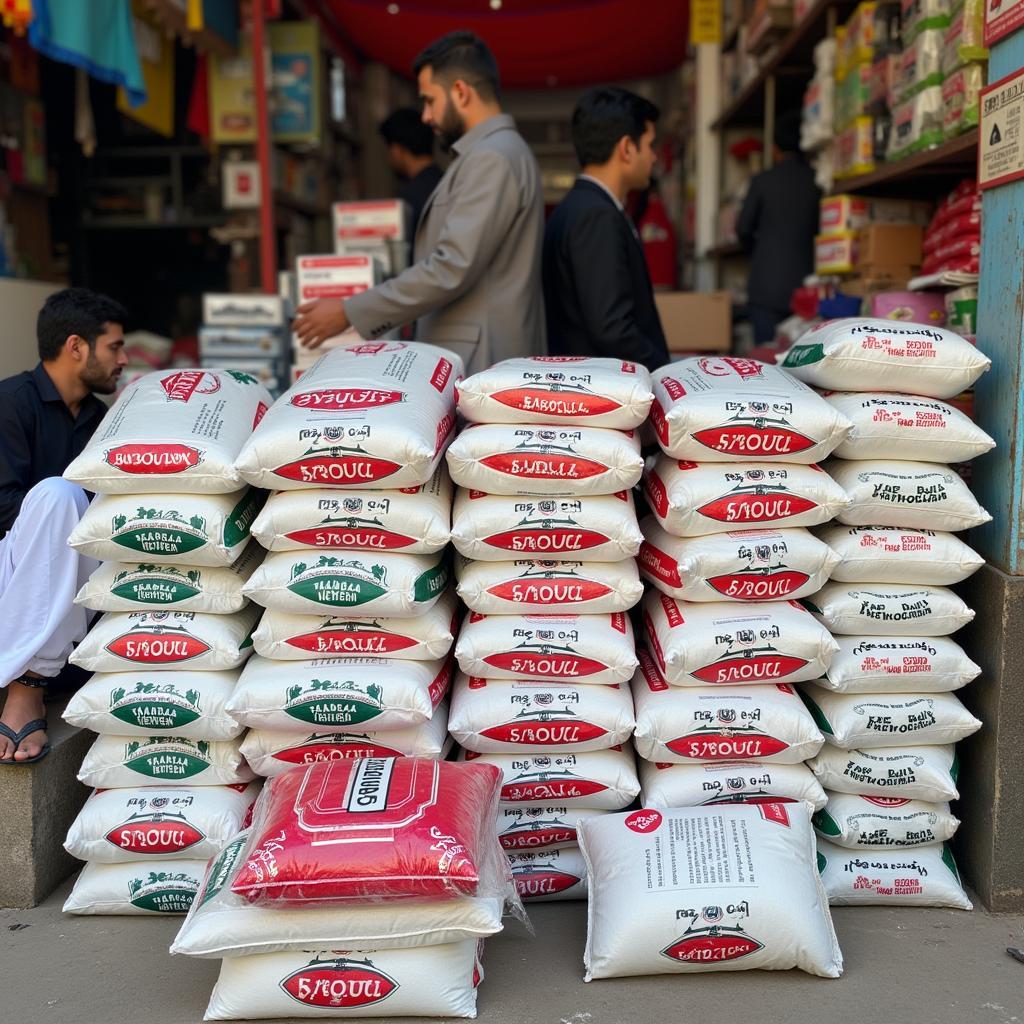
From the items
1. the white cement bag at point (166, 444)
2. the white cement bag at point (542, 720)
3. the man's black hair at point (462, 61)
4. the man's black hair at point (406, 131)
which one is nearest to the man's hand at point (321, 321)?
the white cement bag at point (166, 444)

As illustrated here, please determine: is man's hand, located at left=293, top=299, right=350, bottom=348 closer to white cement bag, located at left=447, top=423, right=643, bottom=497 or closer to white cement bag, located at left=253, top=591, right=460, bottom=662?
white cement bag, located at left=447, top=423, right=643, bottom=497

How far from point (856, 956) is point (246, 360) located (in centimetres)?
370

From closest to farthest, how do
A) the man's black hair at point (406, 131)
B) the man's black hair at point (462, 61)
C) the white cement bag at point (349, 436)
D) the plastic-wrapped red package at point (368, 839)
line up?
the plastic-wrapped red package at point (368, 839) → the white cement bag at point (349, 436) → the man's black hair at point (462, 61) → the man's black hair at point (406, 131)

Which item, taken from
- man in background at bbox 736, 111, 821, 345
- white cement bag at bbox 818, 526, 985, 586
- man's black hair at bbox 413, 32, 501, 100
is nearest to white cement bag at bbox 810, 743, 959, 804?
white cement bag at bbox 818, 526, 985, 586

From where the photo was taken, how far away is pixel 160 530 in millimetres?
2258

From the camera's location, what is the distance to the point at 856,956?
Answer: 2.13 metres

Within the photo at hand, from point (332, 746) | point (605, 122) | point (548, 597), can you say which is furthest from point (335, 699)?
point (605, 122)

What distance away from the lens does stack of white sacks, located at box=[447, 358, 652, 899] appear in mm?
2281

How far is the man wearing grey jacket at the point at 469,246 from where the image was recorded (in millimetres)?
2957

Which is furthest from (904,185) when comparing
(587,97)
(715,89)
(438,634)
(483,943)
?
(715,89)

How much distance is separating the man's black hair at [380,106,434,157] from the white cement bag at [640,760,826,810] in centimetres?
387

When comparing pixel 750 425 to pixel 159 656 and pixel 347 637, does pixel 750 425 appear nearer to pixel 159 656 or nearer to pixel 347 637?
pixel 347 637

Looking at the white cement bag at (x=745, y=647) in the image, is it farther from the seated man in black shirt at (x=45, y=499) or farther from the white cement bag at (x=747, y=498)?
the seated man in black shirt at (x=45, y=499)

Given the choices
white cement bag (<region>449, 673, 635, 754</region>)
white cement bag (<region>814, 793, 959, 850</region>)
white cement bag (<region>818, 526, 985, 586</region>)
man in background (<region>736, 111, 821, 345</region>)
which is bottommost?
white cement bag (<region>814, 793, 959, 850</region>)
